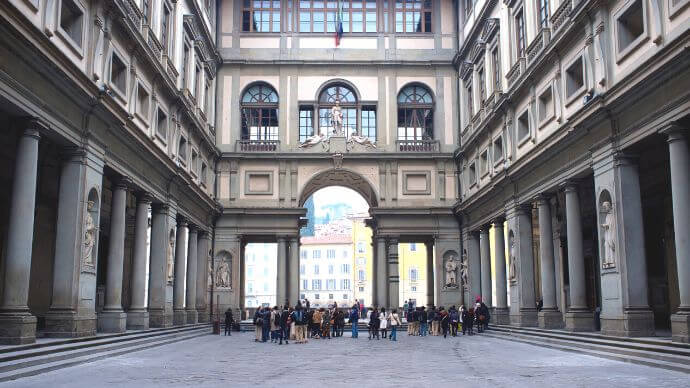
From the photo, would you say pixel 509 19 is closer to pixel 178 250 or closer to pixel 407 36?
pixel 407 36

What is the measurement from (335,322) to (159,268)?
9.62 m

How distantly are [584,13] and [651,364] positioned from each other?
38.6 ft

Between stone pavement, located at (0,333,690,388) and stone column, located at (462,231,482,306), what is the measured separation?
1763 cm

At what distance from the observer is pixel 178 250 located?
34344mm

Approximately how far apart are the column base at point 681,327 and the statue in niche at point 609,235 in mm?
4193

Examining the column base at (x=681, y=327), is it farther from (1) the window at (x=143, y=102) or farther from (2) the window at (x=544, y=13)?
(1) the window at (x=143, y=102)

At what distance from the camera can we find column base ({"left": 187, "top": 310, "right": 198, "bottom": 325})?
35.8m

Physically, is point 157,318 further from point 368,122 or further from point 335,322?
point 368,122

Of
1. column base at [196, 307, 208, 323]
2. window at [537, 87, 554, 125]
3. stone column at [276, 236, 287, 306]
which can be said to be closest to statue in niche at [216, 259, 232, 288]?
column base at [196, 307, 208, 323]

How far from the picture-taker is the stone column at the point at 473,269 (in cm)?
4072

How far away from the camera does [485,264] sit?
1539 inches

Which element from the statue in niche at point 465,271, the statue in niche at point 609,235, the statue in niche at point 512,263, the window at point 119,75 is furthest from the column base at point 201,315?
the statue in niche at point 609,235

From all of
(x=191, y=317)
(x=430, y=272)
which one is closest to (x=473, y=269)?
(x=430, y=272)

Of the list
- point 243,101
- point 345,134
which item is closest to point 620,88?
point 345,134
